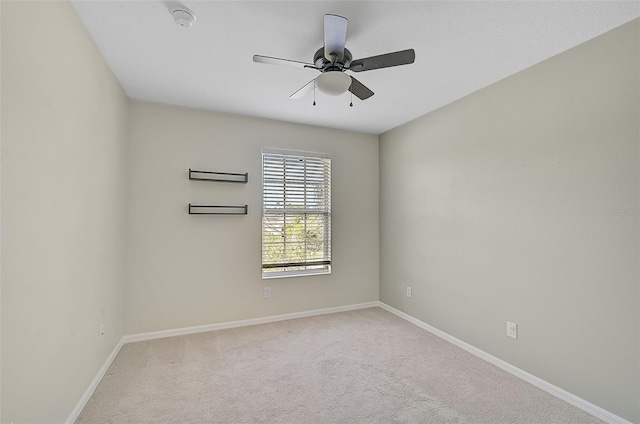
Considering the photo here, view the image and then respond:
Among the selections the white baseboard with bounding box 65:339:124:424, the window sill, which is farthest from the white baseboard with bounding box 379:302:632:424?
the white baseboard with bounding box 65:339:124:424

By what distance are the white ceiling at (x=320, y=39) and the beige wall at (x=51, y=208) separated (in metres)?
0.33

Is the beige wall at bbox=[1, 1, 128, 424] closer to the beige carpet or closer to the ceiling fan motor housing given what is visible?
the beige carpet

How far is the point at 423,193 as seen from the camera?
11.6ft

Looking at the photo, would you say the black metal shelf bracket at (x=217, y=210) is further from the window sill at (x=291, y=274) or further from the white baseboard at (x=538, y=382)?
the white baseboard at (x=538, y=382)

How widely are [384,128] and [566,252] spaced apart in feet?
8.18

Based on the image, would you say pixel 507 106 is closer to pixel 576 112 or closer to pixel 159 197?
pixel 576 112

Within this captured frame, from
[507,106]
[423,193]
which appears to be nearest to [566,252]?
[507,106]

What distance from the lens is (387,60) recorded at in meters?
1.84

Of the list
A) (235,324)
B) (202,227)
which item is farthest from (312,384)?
(202,227)

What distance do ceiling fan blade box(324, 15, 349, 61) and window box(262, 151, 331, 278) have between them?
1.96 metres

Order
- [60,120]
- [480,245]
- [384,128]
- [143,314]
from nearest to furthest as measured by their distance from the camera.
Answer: [60,120], [480,245], [143,314], [384,128]

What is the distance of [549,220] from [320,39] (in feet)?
6.85

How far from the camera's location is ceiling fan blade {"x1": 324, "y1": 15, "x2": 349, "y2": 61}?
→ 63.8 inches

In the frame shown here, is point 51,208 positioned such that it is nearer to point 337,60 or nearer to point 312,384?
point 337,60
